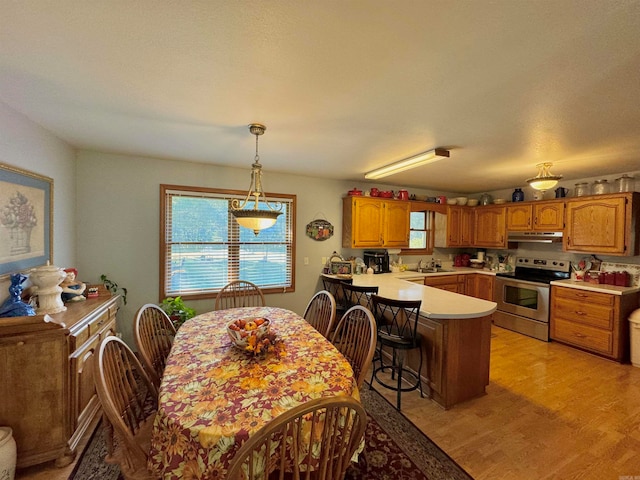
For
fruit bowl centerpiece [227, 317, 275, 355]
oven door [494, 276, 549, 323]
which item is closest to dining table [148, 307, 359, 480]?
fruit bowl centerpiece [227, 317, 275, 355]

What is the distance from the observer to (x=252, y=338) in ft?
5.29

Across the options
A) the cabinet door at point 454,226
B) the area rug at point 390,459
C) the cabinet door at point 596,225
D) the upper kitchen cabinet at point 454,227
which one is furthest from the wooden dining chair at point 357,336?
the cabinet door at point 596,225

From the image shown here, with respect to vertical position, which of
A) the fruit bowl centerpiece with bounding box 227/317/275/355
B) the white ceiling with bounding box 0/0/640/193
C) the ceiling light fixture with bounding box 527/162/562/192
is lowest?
the fruit bowl centerpiece with bounding box 227/317/275/355

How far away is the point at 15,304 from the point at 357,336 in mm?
2300

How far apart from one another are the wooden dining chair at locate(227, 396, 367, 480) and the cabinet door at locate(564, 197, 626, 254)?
4400mm

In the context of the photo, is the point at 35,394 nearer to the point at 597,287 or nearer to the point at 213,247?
the point at 213,247

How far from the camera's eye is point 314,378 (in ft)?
4.65

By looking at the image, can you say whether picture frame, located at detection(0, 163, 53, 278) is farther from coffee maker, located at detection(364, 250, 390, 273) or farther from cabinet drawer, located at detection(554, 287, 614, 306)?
cabinet drawer, located at detection(554, 287, 614, 306)

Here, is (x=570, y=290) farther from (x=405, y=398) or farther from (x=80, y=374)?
(x=80, y=374)

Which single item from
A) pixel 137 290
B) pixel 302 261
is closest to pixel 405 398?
pixel 302 261

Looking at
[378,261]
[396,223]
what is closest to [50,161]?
[378,261]

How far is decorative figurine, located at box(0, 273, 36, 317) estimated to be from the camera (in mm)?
1694

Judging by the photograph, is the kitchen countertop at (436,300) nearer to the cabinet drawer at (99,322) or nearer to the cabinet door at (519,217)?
the cabinet door at (519,217)

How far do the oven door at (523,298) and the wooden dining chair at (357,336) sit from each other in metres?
3.42
